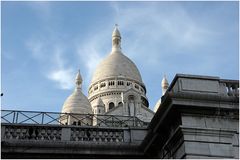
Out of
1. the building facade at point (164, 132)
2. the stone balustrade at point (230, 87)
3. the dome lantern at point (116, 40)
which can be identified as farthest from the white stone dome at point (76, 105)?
the stone balustrade at point (230, 87)

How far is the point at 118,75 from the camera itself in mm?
83938

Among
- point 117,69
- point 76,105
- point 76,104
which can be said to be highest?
point 117,69

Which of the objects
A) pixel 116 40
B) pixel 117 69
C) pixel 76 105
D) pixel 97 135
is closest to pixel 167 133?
pixel 97 135

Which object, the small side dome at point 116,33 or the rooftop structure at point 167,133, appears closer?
the rooftop structure at point 167,133

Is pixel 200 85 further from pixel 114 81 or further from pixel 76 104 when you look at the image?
pixel 114 81

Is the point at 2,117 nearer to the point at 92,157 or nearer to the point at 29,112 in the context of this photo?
the point at 29,112

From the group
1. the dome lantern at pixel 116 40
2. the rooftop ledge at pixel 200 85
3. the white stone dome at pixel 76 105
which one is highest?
the dome lantern at pixel 116 40

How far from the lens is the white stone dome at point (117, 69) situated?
277 feet

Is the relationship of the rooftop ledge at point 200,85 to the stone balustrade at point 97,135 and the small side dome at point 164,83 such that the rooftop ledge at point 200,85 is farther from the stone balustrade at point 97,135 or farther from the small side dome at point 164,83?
the small side dome at point 164,83

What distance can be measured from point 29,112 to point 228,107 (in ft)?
25.2

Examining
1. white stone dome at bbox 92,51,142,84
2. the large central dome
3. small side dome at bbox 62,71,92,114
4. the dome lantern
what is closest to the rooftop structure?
small side dome at bbox 62,71,92,114

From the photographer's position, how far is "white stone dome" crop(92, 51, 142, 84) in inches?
3327

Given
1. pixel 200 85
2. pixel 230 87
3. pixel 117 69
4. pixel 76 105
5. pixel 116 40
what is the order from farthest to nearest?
pixel 116 40
pixel 117 69
pixel 76 105
pixel 230 87
pixel 200 85

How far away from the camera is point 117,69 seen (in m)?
85.3
